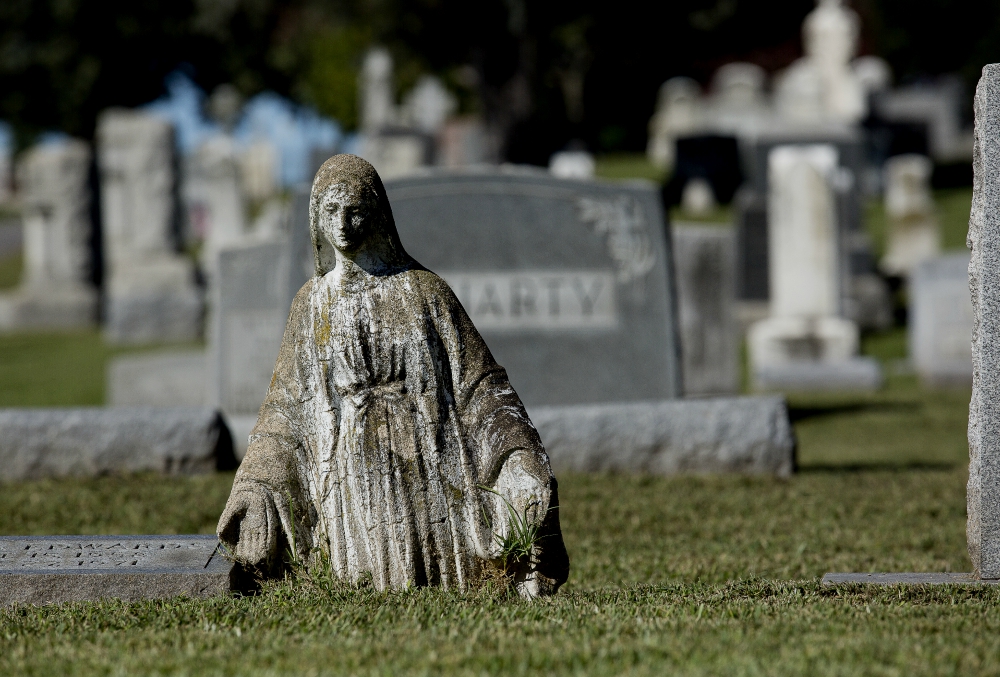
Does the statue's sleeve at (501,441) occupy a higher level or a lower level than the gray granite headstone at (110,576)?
higher

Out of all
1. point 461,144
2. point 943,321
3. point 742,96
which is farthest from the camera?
point 742,96

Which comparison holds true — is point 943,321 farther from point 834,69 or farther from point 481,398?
point 834,69

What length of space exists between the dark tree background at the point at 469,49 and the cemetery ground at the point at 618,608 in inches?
703

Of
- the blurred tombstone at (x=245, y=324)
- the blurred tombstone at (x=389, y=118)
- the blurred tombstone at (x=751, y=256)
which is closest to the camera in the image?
the blurred tombstone at (x=245, y=324)

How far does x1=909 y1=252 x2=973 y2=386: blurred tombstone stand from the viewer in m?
11.6

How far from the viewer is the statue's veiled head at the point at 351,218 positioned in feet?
12.5

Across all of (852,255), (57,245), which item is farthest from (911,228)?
(57,245)

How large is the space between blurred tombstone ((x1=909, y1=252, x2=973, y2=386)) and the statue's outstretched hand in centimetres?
907

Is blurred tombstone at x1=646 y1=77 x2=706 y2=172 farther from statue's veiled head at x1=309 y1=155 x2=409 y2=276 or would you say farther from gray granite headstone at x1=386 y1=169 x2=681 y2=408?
statue's veiled head at x1=309 y1=155 x2=409 y2=276

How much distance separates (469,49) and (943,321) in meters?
14.4

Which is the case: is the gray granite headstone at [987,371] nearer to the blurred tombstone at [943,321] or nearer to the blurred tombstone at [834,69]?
the blurred tombstone at [943,321]

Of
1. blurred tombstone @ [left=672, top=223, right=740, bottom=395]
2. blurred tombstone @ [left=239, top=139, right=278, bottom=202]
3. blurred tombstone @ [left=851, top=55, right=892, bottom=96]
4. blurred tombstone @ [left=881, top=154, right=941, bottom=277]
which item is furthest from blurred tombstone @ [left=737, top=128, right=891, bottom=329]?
blurred tombstone @ [left=239, top=139, right=278, bottom=202]

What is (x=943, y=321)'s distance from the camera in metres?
11.9

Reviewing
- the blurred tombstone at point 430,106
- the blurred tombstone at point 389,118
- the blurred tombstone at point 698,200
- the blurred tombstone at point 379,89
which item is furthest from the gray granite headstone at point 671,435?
the blurred tombstone at point 430,106
